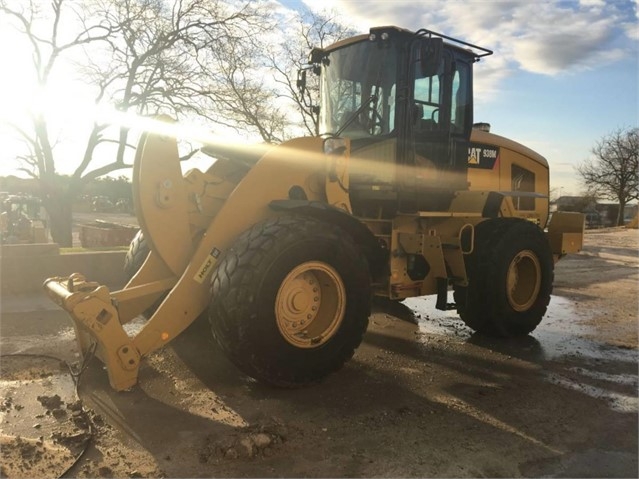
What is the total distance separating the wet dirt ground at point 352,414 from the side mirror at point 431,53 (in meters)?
2.72

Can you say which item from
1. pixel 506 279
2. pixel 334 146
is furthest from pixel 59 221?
Answer: pixel 506 279

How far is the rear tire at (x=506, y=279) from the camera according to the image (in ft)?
18.6

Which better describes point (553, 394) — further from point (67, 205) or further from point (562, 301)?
point (67, 205)

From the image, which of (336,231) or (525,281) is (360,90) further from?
(525,281)

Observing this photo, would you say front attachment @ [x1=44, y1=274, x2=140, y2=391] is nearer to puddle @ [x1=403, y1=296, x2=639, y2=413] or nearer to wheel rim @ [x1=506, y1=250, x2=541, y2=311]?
puddle @ [x1=403, y1=296, x2=639, y2=413]

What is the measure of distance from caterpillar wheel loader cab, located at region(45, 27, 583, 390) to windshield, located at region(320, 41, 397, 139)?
0.05 feet

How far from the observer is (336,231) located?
4.25 metres

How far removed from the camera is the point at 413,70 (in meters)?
5.11

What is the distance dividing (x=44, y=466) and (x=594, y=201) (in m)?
49.7

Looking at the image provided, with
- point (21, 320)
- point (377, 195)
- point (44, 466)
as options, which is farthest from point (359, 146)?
point (21, 320)

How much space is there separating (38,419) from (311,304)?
203cm

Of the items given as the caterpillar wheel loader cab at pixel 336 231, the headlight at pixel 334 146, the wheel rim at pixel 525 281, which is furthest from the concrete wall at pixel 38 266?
the wheel rim at pixel 525 281

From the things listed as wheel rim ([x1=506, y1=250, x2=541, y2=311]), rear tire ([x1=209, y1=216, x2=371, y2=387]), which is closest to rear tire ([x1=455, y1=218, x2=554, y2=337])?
wheel rim ([x1=506, y1=250, x2=541, y2=311])

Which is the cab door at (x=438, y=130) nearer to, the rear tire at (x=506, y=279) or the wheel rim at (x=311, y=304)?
the rear tire at (x=506, y=279)
